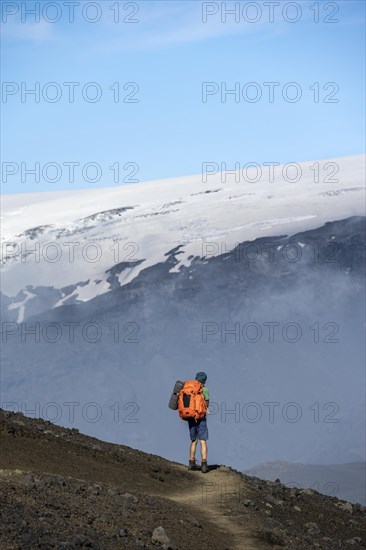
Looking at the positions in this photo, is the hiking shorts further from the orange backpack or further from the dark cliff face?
the dark cliff face

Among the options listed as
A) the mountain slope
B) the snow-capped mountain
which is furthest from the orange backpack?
the snow-capped mountain

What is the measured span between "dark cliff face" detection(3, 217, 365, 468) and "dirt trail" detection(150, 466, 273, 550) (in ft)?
421

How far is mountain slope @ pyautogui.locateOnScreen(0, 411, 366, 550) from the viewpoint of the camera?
1268 cm

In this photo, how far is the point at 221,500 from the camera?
17.0 m

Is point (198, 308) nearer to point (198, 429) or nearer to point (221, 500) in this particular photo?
point (198, 429)

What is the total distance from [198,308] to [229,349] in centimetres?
1280

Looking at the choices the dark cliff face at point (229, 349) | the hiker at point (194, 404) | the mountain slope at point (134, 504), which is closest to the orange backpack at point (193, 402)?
the hiker at point (194, 404)

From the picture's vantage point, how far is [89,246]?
147250mm

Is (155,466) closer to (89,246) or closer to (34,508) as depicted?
(34,508)

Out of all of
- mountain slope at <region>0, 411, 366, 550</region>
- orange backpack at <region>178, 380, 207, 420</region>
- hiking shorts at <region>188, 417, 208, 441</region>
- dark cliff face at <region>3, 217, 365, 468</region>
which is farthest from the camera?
dark cliff face at <region>3, 217, 365, 468</region>

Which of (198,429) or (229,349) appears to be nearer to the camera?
(198,429)

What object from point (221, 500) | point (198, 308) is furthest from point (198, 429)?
point (198, 308)

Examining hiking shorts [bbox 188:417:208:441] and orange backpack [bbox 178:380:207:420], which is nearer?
orange backpack [bbox 178:380:207:420]

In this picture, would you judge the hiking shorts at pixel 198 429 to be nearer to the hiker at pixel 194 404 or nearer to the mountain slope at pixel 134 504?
the hiker at pixel 194 404
